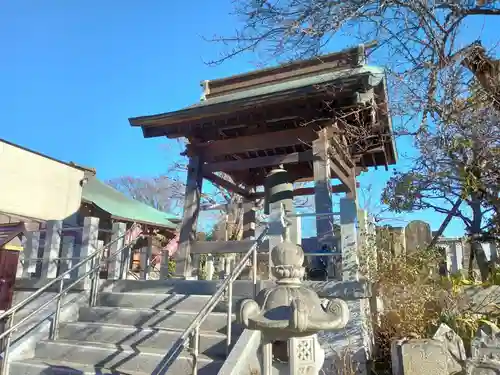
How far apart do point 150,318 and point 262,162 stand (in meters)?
3.49

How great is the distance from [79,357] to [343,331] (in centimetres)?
322

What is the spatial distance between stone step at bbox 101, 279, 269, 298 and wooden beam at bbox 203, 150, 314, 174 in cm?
248

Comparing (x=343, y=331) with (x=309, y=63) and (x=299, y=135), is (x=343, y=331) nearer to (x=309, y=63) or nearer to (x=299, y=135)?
(x=299, y=135)

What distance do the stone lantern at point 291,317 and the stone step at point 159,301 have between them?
2121 millimetres

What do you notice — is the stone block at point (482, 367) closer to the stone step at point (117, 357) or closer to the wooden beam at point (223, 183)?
the stone step at point (117, 357)

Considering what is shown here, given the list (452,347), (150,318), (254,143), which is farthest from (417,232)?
(150,318)

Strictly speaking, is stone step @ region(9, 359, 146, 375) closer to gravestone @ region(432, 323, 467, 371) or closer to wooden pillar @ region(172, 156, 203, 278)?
wooden pillar @ region(172, 156, 203, 278)

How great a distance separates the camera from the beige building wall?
12.4 meters

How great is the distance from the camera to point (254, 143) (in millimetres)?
7426

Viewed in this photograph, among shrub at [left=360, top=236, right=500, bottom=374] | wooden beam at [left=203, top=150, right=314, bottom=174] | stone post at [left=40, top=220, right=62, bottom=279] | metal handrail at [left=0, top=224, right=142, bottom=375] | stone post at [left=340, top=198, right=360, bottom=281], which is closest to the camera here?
metal handrail at [left=0, top=224, right=142, bottom=375]

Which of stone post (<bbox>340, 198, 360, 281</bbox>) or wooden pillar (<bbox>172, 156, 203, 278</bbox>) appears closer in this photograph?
stone post (<bbox>340, 198, 360, 281</bbox>)

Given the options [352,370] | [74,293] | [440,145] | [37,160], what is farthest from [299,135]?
[37,160]

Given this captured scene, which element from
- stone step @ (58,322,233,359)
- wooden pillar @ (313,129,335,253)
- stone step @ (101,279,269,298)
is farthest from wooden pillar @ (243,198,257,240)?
stone step @ (58,322,233,359)

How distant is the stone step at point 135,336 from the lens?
4.40 metres
